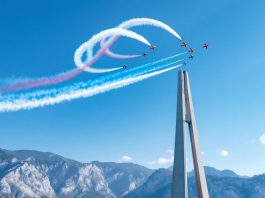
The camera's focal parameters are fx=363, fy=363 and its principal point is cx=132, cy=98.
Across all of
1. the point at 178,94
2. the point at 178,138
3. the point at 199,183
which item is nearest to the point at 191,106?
the point at 178,94

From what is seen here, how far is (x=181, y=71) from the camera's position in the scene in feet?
269

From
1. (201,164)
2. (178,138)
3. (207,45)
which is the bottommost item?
(201,164)

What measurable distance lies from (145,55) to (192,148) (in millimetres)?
25309

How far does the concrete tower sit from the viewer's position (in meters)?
69.8

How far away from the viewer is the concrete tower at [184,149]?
6978 cm

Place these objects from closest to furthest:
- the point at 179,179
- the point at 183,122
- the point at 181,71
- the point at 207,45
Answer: the point at 179,179 → the point at 183,122 → the point at 181,71 → the point at 207,45

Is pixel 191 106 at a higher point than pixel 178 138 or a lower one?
higher

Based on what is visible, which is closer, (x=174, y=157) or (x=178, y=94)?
(x=174, y=157)

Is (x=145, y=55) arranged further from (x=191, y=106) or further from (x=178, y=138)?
(x=178, y=138)

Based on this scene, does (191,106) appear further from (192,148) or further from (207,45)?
(207,45)

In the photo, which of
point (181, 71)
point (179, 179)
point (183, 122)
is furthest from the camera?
point (181, 71)

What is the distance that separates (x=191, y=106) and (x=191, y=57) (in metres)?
13.5

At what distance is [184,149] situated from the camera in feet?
234

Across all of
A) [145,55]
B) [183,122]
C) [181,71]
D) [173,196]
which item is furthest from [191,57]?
[173,196]
